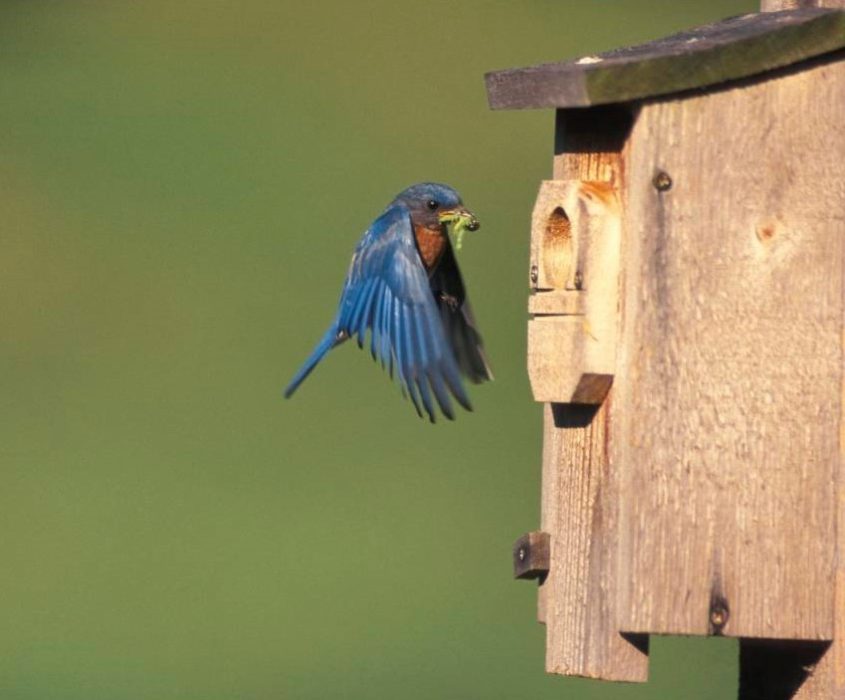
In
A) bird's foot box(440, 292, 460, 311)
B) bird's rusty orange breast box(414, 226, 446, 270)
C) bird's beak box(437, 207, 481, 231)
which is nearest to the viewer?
bird's foot box(440, 292, 460, 311)

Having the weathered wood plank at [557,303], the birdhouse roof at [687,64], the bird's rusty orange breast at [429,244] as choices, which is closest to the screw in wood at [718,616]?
the weathered wood plank at [557,303]

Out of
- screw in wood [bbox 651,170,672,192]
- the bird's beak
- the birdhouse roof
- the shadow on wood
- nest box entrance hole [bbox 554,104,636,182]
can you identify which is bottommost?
the shadow on wood

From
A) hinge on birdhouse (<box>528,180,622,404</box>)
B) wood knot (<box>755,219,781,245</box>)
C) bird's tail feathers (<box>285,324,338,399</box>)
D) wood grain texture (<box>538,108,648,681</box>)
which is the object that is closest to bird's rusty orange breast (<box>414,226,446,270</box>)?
bird's tail feathers (<box>285,324,338,399</box>)

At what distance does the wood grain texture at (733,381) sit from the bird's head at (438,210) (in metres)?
1.82

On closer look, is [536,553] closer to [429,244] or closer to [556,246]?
→ [556,246]

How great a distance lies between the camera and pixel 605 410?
15.9 ft

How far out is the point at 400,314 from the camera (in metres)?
6.17

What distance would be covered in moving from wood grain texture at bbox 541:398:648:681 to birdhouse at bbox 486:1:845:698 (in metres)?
0.02

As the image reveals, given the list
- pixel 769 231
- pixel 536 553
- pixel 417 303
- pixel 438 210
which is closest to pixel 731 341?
pixel 769 231

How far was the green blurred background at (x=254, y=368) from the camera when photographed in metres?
11.2

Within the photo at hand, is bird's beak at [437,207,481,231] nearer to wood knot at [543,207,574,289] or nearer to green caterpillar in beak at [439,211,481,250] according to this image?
green caterpillar in beak at [439,211,481,250]

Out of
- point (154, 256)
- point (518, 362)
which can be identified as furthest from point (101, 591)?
point (154, 256)

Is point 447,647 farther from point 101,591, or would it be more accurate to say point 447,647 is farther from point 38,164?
point 38,164

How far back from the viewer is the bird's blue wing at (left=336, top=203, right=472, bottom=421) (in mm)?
5855
